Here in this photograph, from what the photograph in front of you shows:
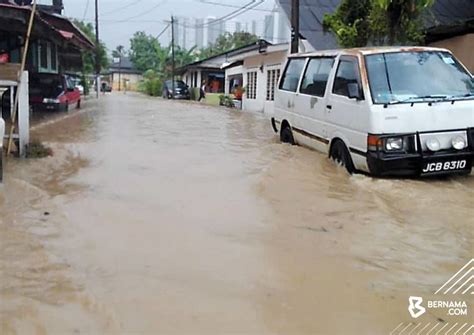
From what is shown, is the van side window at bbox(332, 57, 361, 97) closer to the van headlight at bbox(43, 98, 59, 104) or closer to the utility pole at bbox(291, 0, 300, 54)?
the utility pole at bbox(291, 0, 300, 54)

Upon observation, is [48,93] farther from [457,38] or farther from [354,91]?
[354,91]

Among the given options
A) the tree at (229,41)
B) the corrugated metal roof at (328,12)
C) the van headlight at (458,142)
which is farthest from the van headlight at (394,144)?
the tree at (229,41)

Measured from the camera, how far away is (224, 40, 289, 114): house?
21634 millimetres

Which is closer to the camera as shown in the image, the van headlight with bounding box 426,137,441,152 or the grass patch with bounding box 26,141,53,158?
the van headlight with bounding box 426,137,441,152

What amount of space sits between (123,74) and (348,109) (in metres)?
74.3

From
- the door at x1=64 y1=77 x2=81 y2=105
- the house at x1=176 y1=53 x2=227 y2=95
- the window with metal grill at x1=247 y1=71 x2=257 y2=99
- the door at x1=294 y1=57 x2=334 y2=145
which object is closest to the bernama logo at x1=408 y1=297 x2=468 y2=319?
the door at x1=294 y1=57 x2=334 y2=145

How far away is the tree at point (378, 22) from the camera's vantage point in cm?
1054

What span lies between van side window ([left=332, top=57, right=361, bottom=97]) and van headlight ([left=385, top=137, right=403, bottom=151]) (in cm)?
93

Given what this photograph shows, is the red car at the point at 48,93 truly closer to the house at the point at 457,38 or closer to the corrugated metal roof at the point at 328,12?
the corrugated metal roof at the point at 328,12

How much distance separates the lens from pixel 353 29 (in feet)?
40.0

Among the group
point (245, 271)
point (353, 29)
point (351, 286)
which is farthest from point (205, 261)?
point (353, 29)

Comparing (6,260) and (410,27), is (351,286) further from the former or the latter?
(410,27)

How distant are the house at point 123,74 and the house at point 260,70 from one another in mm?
45643

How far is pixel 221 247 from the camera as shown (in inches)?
174
